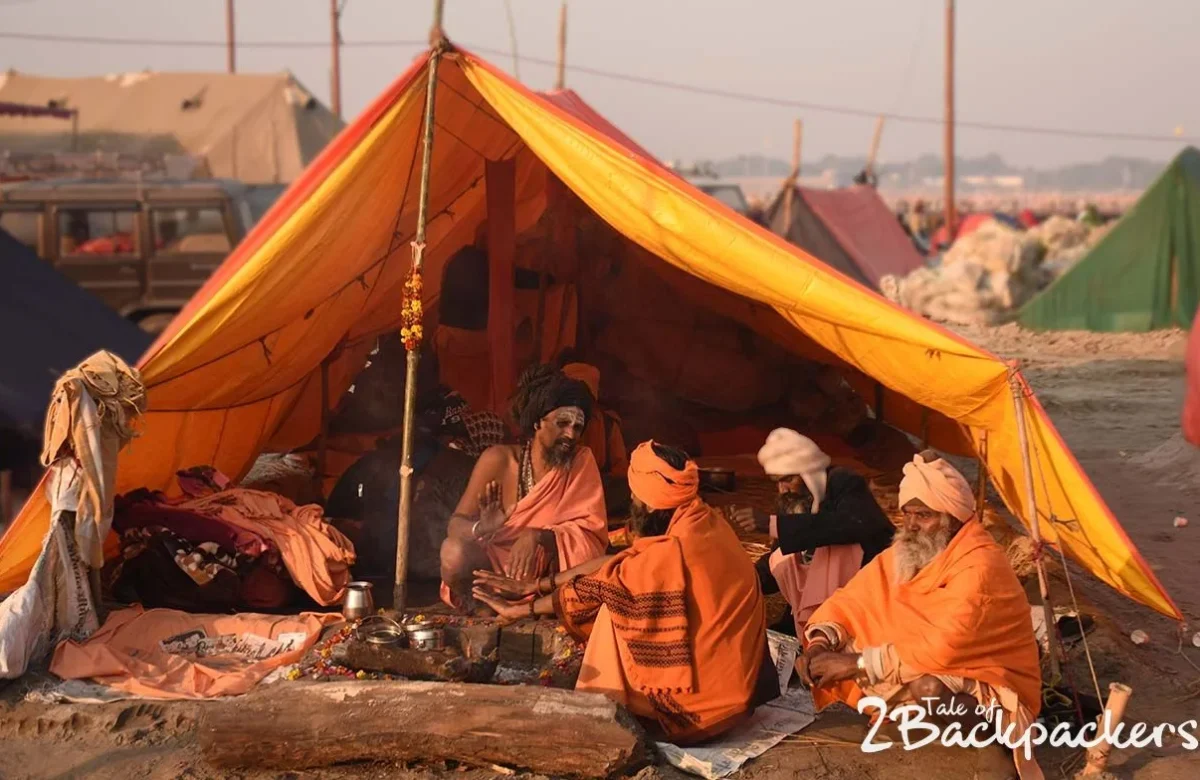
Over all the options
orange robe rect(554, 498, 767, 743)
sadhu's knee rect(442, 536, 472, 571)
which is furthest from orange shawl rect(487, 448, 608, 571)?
orange robe rect(554, 498, 767, 743)

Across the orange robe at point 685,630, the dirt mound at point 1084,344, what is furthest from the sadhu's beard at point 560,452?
the dirt mound at point 1084,344

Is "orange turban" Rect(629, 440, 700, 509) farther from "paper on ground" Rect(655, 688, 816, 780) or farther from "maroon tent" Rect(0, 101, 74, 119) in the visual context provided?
"maroon tent" Rect(0, 101, 74, 119)

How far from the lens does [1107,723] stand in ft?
12.8

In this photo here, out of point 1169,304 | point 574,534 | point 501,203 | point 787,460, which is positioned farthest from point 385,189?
point 1169,304

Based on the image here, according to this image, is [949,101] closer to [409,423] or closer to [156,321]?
[156,321]

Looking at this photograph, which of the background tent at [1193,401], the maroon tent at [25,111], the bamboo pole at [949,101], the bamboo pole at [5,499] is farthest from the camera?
the bamboo pole at [949,101]

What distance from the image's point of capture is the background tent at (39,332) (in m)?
8.34

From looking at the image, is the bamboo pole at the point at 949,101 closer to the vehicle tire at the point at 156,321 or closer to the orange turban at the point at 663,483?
the vehicle tire at the point at 156,321

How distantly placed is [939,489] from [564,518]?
1800 mm

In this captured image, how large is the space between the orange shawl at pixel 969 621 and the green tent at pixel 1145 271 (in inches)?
435

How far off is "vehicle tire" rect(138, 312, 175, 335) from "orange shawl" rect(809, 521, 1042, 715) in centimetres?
866

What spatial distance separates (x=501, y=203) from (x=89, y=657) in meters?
3.02

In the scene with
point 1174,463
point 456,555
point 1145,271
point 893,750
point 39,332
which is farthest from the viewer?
point 1145,271

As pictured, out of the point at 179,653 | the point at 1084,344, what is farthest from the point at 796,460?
the point at 1084,344
